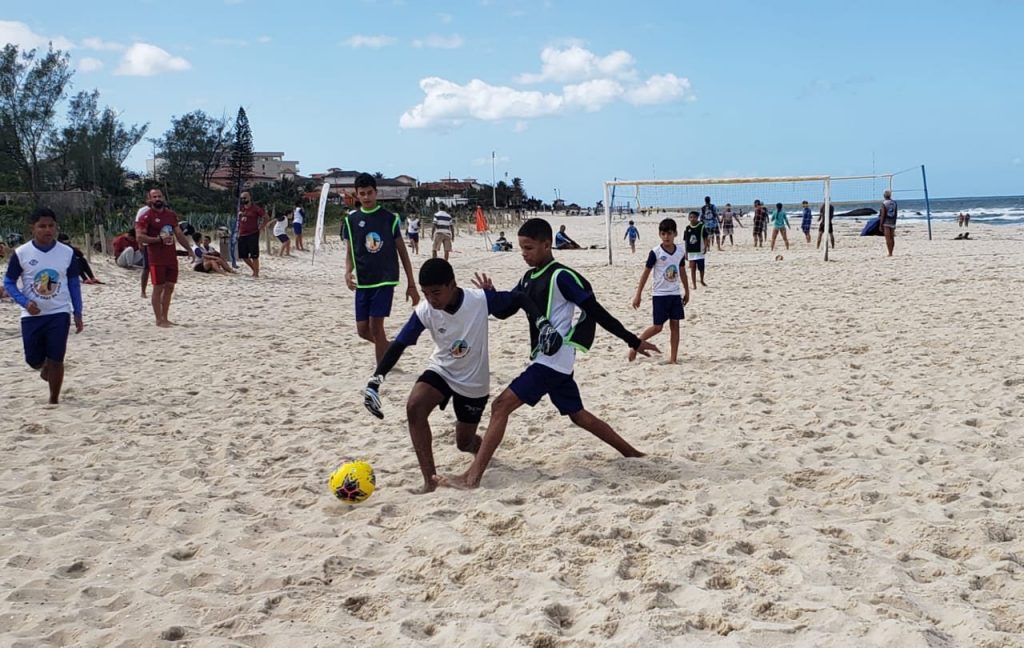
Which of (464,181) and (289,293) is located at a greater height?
(464,181)

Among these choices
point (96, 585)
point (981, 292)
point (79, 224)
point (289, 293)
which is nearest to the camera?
point (96, 585)

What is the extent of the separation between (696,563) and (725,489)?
3.47 ft

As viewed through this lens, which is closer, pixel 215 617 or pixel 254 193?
pixel 215 617

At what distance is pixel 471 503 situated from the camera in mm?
4359

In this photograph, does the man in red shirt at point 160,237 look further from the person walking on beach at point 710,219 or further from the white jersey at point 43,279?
the person walking on beach at point 710,219

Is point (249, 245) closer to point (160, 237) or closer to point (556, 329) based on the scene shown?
point (160, 237)

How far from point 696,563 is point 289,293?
1284 cm

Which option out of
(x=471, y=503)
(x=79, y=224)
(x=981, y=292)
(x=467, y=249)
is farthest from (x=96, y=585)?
(x=467, y=249)

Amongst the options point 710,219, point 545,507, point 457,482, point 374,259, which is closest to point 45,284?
point 374,259

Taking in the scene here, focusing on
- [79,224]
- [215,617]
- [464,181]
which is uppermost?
[464,181]

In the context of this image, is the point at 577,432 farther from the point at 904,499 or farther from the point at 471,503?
the point at 904,499

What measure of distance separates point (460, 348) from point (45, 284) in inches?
146

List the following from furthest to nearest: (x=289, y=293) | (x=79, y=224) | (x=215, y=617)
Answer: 1. (x=79, y=224)
2. (x=289, y=293)
3. (x=215, y=617)

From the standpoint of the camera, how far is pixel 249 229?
55.2 ft
